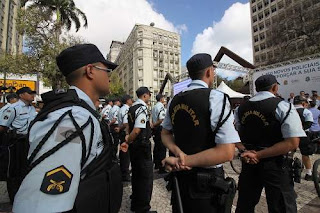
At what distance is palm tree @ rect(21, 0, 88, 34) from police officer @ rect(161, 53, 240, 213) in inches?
725

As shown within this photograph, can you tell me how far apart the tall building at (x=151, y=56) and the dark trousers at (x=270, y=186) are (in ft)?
210

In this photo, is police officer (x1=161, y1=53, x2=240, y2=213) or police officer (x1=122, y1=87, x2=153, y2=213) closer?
police officer (x1=161, y1=53, x2=240, y2=213)

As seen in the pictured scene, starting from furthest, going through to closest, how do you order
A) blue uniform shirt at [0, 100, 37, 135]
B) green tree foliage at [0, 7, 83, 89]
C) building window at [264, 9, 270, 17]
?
building window at [264, 9, 270, 17] → green tree foliage at [0, 7, 83, 89] → blue uniform shirt at [0, 100, 37, 135]

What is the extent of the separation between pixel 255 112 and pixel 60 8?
822 inches

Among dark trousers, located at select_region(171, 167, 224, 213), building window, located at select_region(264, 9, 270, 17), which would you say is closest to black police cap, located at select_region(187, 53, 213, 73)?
dark trousers, located at select_region(171, 167, 224, 213)

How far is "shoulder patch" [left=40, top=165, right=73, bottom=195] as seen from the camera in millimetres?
942

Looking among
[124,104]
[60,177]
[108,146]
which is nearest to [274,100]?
[108,146]

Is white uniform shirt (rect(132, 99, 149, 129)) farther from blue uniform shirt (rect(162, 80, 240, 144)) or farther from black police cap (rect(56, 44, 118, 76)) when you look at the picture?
black police cap (rect(56, 44, 118, 76))

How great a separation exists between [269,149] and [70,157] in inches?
86.3

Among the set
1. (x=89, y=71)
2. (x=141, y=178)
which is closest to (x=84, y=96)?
(x=89, y=71)

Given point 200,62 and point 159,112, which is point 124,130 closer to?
point 159,112

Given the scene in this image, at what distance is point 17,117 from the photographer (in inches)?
174

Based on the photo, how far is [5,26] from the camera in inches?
1649

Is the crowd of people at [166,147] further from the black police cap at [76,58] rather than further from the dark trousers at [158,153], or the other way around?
the dark trousers at [158,153]
